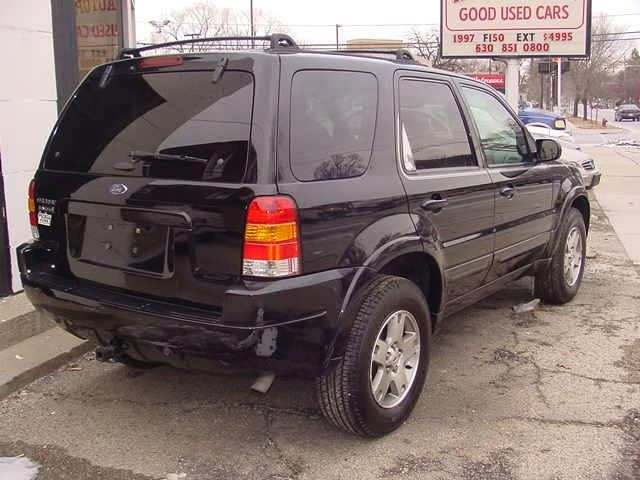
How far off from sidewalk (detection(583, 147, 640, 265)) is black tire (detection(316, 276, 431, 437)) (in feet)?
16.0

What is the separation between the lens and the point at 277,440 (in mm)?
3406

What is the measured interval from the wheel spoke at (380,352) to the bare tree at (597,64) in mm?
69686

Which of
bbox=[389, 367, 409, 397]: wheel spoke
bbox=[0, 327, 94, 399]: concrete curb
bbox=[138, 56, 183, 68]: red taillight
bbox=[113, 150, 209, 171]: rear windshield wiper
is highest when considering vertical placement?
bbox=[138, 56, 183, 68]: red taillight

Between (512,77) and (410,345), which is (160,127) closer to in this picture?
(410,345)

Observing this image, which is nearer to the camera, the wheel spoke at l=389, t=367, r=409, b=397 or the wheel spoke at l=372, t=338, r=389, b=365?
the wheel spoke at l=372, t=338, r=389, b=365

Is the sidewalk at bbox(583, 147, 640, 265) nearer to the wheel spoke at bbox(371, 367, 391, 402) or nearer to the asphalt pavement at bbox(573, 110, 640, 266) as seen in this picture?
the asphalt pavement at bbox(573, 110, 640, 266)

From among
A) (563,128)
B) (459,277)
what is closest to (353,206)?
(459,277)

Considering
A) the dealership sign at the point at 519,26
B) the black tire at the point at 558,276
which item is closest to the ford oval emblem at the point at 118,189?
the black tire at the point at 558,276

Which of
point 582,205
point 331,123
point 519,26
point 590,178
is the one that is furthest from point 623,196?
point 331,123

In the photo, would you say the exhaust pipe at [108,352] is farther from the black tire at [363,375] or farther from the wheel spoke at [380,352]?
the wheel spoke at [380,352]

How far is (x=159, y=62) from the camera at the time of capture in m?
3.25

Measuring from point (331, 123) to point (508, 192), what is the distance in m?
1.80

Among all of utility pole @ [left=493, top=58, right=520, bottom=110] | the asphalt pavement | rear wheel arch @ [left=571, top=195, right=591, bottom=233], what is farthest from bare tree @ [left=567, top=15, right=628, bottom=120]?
rear wheel arch @ [left=571, top=195, right=591, bottom=233]

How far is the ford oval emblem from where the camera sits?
309 cm
